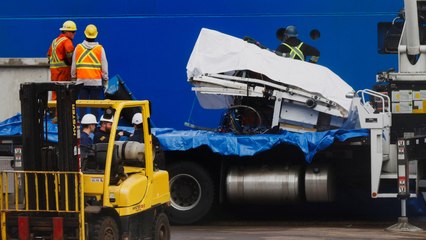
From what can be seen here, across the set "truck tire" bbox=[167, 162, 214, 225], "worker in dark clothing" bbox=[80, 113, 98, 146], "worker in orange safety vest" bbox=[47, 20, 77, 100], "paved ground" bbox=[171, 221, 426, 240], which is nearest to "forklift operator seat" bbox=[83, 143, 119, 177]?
"worker in dark clothing" bbox=[80, 113, 98, 146]

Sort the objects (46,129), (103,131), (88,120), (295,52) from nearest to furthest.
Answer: (46,129)
(88,120)
(103,131)
(295,52)

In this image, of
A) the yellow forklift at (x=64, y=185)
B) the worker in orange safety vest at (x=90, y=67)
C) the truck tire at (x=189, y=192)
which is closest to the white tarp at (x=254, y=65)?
the worker in orange safety vest at (x=90, y=67)

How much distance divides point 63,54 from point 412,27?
5.26 metres

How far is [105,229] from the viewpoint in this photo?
1065 centimetres

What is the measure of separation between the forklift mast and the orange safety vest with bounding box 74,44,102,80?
4.62 metres

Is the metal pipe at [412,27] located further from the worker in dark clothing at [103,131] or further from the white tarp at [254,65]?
the worker in dark clothing at [103,131]

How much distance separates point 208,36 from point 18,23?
12.8ft

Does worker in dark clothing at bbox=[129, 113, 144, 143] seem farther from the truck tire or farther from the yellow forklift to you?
the yellow forklift

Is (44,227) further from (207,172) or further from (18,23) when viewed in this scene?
(18,23)

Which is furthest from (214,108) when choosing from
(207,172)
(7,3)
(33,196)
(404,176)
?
(33,196)

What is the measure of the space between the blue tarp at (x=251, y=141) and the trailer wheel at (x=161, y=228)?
323 cm

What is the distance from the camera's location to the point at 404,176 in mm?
14883

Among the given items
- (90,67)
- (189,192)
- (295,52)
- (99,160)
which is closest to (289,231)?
(189,192)

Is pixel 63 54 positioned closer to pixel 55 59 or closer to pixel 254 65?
pixel 55 59
